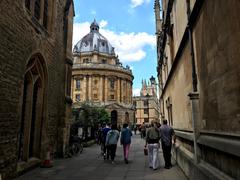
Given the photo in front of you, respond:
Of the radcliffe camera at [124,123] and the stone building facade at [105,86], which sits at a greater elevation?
the stone building facade at [105,86]

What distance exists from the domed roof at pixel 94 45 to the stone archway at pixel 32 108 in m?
66.2

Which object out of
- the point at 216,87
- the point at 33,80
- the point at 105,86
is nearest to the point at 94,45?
the point at 105,86

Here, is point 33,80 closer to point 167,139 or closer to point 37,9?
point 37,9

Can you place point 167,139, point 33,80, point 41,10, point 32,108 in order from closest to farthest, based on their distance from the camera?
point 167,139 → point 33,80 → point 32,108 → point 41,10

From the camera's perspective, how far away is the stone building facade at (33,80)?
7.75m

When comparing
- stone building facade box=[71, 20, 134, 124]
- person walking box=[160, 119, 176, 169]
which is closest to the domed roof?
stone building facade box=[71, 20, 134, 124]

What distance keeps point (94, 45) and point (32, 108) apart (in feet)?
229

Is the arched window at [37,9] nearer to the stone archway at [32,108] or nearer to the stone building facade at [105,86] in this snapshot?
the stone archway at [32,108]

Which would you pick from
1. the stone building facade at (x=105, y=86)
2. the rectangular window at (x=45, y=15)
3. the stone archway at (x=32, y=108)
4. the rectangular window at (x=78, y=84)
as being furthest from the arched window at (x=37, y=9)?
the rectangular window at (x=78, y=84)

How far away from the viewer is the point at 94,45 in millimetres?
78750

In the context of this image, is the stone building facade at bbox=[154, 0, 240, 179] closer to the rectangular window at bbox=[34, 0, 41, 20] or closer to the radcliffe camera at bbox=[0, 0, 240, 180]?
the radcliffe camera at bbox=[0, 0, 240, 180]

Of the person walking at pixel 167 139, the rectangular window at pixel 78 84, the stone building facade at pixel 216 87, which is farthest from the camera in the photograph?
the rectangular window at pixel 78 84

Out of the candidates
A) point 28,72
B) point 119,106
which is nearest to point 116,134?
point 28,72

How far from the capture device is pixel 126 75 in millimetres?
72688
